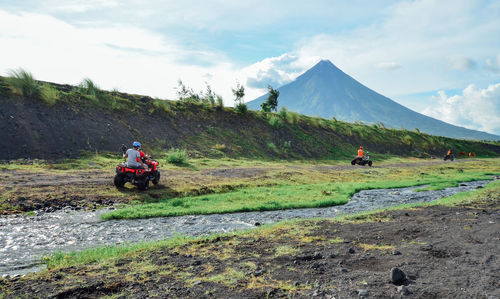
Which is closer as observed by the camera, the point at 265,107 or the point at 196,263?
the point at 196,263

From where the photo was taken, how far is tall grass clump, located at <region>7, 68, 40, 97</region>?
26.2 metres

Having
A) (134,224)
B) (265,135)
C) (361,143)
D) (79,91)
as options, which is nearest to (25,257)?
(134,224)

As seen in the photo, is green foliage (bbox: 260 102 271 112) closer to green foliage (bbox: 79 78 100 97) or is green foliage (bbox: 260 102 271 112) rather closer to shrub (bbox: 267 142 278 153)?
shrub (bbox: 267 142 278 153)

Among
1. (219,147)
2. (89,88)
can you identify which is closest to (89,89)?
(89,88)

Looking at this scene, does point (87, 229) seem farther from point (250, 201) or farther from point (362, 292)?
point (362, 292)

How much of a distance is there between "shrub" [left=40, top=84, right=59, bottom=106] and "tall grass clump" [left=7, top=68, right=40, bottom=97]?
0.42 m

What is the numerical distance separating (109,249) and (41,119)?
21.8 m

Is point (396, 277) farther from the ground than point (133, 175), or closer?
farther from the ground

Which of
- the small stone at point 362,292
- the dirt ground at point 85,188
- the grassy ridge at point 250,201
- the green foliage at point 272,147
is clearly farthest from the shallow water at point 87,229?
the green foliage at point 272,147

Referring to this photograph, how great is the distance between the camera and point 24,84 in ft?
88.2

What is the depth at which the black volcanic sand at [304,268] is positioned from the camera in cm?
504

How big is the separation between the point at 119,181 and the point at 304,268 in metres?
12.2

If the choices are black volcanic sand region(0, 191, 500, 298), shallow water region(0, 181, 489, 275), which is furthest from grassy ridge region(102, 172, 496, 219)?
black volcanic sand region(0, 191, 500, 298)

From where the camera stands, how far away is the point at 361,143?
47312mm
